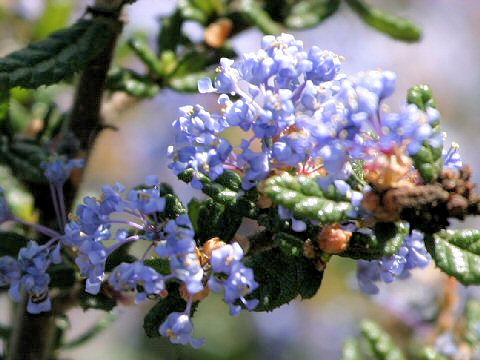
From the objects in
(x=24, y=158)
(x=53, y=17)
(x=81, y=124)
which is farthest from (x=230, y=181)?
(x=53, y=17)

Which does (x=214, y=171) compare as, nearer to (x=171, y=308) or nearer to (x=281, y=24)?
(x=171, y=308)

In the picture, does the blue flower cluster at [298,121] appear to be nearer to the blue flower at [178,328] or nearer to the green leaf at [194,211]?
the green leaf at [194,211]

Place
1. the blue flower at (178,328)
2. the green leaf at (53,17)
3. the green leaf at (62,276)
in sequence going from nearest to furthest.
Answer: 1. the blue flower at (178,328)
2. the green leaf at (62,276)
3. the green leaf at (53,17)

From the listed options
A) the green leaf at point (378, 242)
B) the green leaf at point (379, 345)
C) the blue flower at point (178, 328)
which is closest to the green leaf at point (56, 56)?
the blue flower at point (178, 328)

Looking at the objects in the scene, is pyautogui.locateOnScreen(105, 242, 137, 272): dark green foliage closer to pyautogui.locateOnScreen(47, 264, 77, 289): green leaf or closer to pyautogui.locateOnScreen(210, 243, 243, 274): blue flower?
pyautogui.locateOnScreen(47, 264, 77, 289): green leaf

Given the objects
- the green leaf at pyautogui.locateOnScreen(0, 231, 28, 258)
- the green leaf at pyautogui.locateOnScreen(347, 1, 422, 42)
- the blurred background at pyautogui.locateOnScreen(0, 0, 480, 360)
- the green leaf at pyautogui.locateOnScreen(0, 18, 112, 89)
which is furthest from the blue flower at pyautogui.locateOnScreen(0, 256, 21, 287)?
the blurred background at pyautogui.locateOnScreen(0, 0, 480, 360)

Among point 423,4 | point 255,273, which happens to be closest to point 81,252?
point 255,273
